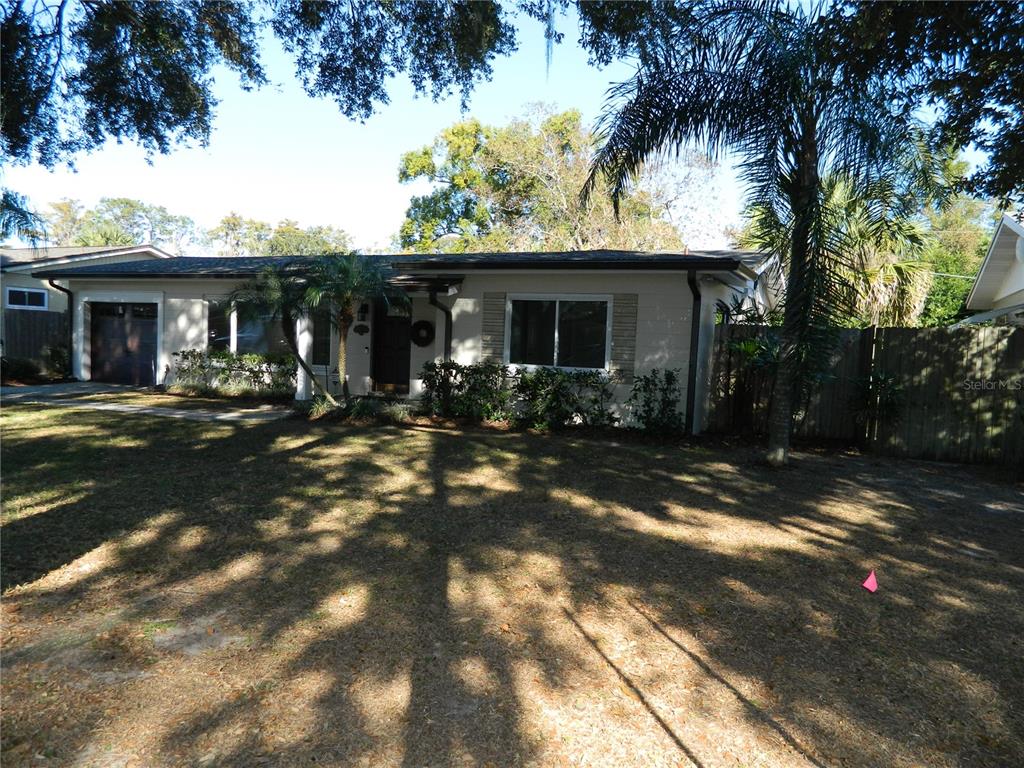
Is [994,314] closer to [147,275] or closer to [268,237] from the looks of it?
[147,275]

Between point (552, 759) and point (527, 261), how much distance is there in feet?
30.3

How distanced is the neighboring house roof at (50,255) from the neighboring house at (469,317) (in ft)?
17.6

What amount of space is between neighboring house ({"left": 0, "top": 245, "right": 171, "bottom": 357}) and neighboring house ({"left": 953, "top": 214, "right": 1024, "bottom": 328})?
23.0 meters

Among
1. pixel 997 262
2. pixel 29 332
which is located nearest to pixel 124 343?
pixel 29 332

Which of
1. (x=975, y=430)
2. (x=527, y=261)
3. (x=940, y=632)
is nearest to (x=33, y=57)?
(x=527, y=261)

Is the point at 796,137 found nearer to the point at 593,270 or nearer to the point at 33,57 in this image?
the point at 593,270

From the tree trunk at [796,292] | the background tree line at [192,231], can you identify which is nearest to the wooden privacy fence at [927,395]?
the tree trunk at [796,292]

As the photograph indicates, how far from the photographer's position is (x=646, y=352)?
10.8 m

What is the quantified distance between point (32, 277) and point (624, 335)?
58.7 feet

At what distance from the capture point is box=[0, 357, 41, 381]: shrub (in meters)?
15.4

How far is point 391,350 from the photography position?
45.0 ft

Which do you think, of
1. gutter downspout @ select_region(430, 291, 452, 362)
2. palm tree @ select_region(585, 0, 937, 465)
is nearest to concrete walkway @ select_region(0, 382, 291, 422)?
gutter downspout @ select_region(430, 291, 452, 362)

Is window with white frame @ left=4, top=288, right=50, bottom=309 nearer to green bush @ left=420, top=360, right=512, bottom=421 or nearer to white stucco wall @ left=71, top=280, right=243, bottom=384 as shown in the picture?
white stucco wall @ left=71, top=280, right=243, bottom=384

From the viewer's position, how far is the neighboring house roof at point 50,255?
804 inches
